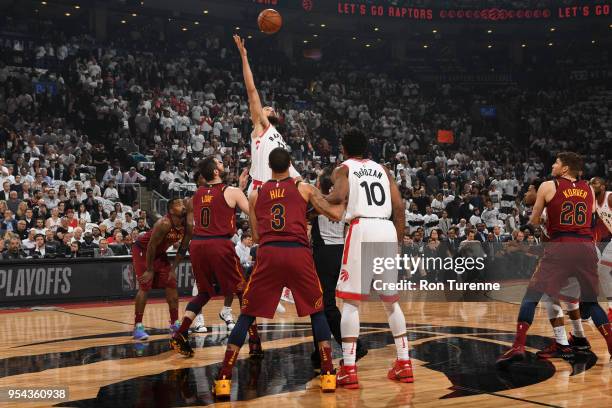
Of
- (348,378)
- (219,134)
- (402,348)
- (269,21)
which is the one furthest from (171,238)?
(219,134)

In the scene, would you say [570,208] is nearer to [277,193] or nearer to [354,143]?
[354,143]

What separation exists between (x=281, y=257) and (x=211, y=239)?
1.97 meters

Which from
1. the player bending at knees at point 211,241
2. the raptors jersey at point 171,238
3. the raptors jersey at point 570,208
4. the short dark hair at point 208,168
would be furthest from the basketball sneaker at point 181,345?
the raptors jersey at point 570,208

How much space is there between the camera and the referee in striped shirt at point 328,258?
25.3 feet

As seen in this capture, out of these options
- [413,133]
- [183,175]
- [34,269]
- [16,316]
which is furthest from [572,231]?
Result: [413,133]

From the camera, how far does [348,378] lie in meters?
6.54

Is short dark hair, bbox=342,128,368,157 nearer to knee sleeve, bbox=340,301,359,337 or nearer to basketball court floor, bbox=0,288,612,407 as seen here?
knee sleeve, bbox=340,301,359,337

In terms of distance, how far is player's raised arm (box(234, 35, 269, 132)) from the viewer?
7629mm

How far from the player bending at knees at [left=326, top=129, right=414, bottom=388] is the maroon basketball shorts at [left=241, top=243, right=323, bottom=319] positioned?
42cm

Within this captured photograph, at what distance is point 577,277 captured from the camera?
7320 mm

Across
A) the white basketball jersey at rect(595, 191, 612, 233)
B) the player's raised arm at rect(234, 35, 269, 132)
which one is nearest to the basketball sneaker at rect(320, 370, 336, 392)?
the player's raised arm at rect(234, 35, 269, 132)

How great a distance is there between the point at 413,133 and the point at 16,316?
65.0 feet

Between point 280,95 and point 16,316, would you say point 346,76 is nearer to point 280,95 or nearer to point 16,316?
point 280,95

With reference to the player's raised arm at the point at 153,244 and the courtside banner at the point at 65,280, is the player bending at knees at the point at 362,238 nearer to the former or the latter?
the player's raised arm at the point at 153,244
